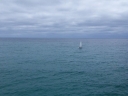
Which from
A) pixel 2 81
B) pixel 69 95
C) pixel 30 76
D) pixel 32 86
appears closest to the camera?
pixel 69 95

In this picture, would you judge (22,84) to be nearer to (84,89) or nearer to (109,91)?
(84,89)

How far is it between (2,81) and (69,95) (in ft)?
42.4

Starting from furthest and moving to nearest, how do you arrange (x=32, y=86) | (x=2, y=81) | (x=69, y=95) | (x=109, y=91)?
(x=2, y=81) < (x=32, y=86) < (x=109, y=91) < (x=69, y=95)

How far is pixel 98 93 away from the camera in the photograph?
69.3 ft

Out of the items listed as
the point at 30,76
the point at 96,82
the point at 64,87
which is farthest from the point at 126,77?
the point at 30,76

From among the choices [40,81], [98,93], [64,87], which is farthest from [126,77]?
[40,81]

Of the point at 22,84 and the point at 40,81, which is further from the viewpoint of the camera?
the point at 40,81

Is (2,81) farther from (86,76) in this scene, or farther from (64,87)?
(86,76)

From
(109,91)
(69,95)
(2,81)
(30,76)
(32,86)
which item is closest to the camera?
(69,95)

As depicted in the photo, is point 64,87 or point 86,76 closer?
point 64,87

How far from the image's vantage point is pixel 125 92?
21.3 metres

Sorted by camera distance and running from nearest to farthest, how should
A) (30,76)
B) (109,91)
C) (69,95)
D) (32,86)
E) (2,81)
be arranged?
(69,95), (109,91), (32,86), (2,81), (30,76)

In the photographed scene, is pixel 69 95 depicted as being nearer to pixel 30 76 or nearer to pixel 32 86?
pixel 32 86

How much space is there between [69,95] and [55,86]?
3888 mm
